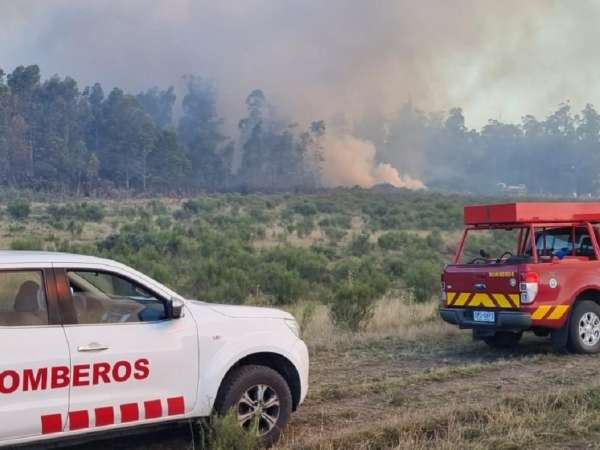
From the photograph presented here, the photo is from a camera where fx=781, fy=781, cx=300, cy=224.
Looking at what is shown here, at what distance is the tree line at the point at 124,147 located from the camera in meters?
82.4

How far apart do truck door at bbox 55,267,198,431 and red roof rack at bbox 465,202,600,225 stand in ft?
19.1

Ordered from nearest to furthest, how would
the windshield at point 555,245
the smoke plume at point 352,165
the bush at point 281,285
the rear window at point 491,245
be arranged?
the windshield at point 555,245
the bush at point 281,285
the rear window at point 491,245
the smoke plume at point 352,165

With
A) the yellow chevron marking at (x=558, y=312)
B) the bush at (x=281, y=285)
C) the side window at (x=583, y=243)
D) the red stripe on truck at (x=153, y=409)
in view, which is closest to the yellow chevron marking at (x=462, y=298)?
the yellow chevron marking at (x=558, y=312)

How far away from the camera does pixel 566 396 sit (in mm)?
7742

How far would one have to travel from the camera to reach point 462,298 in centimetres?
1089

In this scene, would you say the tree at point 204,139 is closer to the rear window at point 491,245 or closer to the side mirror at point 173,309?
the rear window at point 491,245

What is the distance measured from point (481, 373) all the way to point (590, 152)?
5527 inches

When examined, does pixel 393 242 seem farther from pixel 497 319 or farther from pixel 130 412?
pixel 130 412

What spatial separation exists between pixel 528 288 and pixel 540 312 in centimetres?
38

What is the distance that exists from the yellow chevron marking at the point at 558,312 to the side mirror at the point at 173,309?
596 centimetres

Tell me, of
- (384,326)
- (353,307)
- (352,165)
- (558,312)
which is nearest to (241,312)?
(558,312)

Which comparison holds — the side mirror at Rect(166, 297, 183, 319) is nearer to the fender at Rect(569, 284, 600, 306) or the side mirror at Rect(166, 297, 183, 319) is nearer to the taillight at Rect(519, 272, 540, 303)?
the taillight at Rect(519, 272, 540, 303)

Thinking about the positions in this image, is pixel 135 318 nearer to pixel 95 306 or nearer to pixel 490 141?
pixel 95 306

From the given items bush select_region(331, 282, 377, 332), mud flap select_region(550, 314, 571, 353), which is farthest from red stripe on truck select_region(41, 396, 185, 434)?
bush select_region(331, 282, 377, 332)
